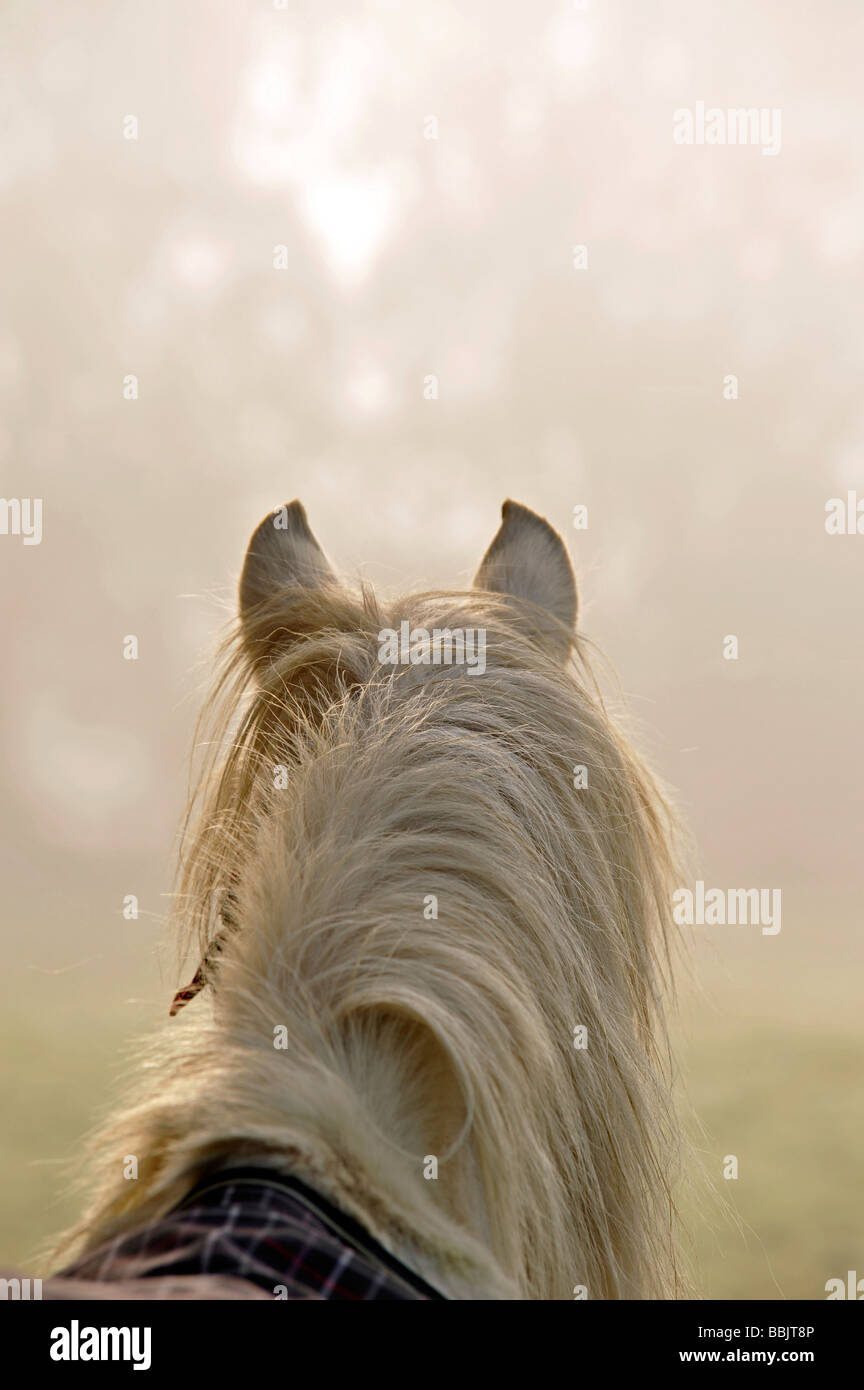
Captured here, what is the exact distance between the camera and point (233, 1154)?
544mm

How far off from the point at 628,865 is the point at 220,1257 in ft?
1.60

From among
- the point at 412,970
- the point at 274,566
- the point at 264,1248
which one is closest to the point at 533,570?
the point at 274,566

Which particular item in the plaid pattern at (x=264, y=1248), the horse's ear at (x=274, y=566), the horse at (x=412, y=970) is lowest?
the plaid pattern at (x=264, y=1248)

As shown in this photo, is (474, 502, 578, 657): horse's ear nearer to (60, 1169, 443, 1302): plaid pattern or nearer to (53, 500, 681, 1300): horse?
(53, 500, 681, 1300): horse

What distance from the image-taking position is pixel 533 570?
107 cm

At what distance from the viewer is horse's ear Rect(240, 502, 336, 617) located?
1.02 meters

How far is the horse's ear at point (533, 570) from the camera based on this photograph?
105 centimetres

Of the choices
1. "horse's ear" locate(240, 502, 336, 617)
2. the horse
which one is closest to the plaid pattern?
the horse

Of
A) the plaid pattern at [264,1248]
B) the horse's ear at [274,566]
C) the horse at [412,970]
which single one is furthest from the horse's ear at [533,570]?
the plaid pattern at [264,1248]

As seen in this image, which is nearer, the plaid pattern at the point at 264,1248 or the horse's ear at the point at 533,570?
the plaid pattern at the point at 264,1248

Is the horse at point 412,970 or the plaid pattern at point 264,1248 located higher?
the horse at point 412,970

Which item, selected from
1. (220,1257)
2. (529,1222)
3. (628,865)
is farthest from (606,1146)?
(220,1257)

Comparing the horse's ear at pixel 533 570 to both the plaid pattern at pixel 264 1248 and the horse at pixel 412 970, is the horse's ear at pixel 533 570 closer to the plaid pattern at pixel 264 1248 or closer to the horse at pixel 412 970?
the horse at pixel 412 970
